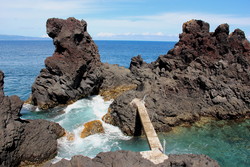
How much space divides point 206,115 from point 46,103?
742 inches

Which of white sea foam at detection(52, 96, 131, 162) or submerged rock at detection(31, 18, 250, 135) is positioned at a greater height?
submerged rock at detection(31, 18, 250, 135)

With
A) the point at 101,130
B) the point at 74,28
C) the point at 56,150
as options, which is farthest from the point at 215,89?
the point at 74,28

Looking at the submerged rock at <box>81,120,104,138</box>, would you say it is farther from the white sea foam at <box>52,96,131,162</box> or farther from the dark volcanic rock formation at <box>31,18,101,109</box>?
the dark volcanic rock formation at <box>31,18,101,109</box>

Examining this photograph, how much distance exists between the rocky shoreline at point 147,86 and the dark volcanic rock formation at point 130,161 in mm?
6124

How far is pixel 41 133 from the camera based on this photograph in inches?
720

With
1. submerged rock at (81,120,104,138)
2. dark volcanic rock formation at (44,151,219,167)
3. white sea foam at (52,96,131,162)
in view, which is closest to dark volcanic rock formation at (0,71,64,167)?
white sea foam at (52,96,131,162)

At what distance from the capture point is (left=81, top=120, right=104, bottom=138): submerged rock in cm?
2179

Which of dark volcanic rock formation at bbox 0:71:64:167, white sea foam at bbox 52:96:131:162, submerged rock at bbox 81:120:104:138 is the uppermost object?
dark volcanic rock formation at bbox 0:71:64:167

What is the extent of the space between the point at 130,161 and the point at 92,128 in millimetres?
11032

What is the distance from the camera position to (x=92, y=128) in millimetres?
22406

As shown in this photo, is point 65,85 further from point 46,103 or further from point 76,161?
point 76,161

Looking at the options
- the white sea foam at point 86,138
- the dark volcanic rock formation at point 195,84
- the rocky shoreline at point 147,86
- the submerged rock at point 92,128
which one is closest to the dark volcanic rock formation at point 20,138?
the rocky shoreline at point 147,86

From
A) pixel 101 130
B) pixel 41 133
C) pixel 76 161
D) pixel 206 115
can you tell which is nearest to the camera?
pixel 76 161

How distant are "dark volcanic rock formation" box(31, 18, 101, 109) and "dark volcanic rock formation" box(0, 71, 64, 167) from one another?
10845mm
